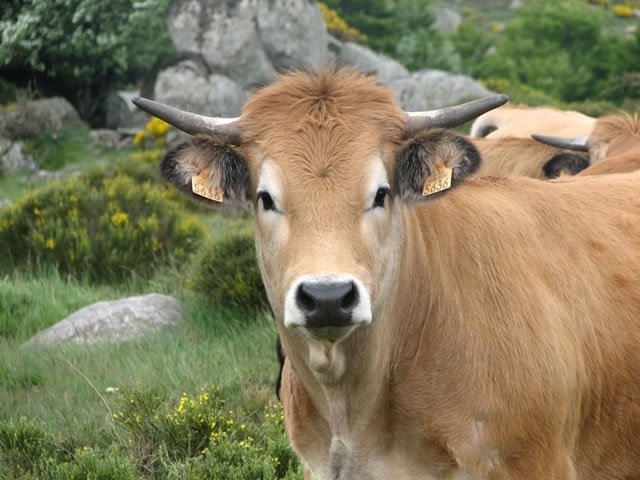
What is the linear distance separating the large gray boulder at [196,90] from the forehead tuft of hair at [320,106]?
17.9 m

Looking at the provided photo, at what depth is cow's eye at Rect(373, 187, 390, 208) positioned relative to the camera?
4074mm

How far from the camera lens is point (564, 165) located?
1005cm

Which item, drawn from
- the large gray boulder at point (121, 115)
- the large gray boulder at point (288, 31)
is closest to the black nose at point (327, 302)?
the large gray boulder at point (288, 31)

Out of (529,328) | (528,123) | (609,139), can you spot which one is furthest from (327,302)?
(528,123)

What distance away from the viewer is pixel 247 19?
76.1ft

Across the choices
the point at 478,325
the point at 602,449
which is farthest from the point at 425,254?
the point at 602,449

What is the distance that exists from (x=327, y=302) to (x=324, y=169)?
2.13 ft

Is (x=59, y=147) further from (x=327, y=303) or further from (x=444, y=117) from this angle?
(x=327, y=303)

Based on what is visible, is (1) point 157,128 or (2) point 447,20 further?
(2) point 447,20

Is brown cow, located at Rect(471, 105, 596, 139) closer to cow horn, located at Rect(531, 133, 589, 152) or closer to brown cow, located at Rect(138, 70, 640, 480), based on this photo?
cow horn, located at Rect(531, 133, 589, 152)

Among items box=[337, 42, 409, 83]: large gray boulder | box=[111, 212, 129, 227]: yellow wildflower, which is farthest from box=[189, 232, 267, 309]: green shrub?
box=[337, 42, 409, 83]: large gray boulder

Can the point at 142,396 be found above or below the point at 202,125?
below

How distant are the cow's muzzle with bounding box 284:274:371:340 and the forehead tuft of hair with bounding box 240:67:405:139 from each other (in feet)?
2.59

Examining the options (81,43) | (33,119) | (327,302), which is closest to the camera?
(327,302)
